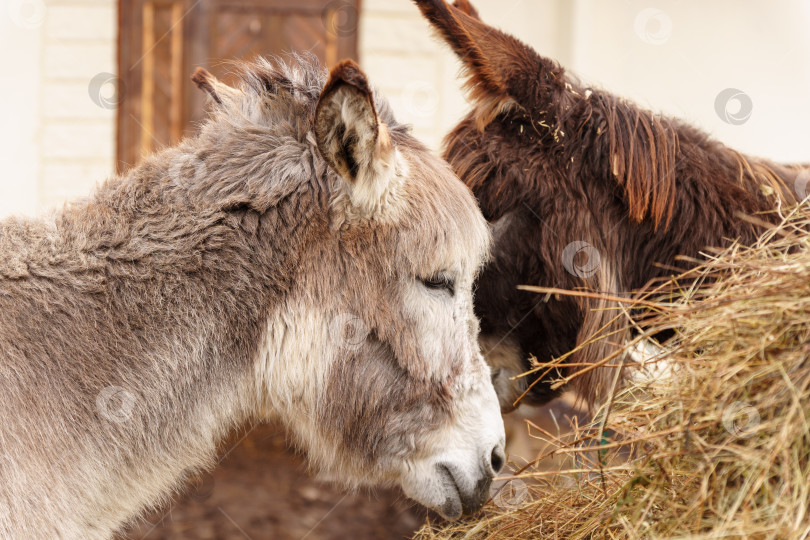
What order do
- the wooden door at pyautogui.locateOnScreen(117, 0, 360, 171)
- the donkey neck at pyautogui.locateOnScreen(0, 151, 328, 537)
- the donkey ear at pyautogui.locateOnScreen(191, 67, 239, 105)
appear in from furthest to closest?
1. the wooden door at pyautogui.locateOnScreen(117, 0, 360, 171)
2. the donkey ear at pyautogui.locateOnScreen(191, 67, 239, 105)
3. the donkey neck at pyautogui.locateOnScreen(0, 151, 328, 537)

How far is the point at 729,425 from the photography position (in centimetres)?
154

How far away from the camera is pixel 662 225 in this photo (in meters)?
2.38

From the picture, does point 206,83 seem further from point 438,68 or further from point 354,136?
point 438,68

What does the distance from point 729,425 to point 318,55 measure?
470cm

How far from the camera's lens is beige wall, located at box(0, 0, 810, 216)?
5297mm

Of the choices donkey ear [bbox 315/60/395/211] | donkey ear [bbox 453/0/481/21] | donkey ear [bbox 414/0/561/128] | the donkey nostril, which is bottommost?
the donkey nostril

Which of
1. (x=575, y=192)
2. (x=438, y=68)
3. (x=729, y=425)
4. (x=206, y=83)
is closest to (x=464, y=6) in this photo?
(x=575, y=192)

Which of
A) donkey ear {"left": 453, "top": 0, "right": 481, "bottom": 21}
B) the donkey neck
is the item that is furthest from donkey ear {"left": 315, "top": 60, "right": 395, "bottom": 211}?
donkey ear {"left": 453, "top": 0, "right": 481, "bottom": 21}

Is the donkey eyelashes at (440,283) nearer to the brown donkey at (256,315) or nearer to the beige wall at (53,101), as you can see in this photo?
the brown donkey at (256,315)

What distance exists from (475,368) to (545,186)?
0.66 metres

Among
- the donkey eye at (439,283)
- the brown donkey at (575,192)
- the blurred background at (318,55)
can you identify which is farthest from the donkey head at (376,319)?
the blurred background at (318,55)

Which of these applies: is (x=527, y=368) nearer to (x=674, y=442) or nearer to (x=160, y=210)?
(x=674, y=442)

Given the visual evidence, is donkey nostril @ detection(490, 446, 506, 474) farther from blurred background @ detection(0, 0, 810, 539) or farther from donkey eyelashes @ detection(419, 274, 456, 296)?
blurred background @ detection(0, 0, 810, 539)

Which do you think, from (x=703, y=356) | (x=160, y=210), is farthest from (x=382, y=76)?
(x=703, y=356)
